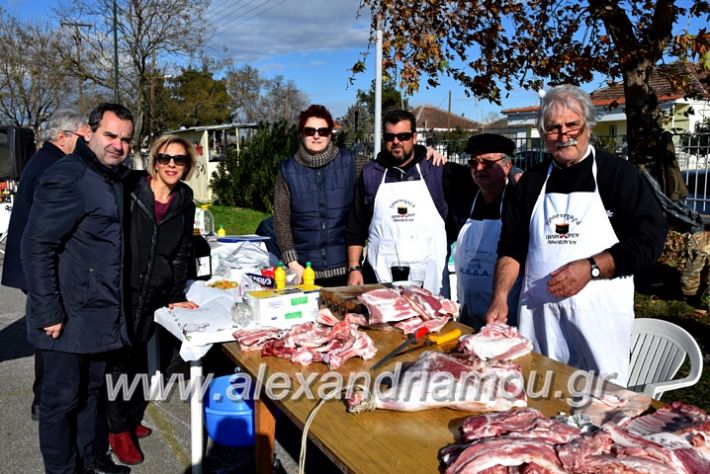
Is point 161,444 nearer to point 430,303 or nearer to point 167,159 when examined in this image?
point 167,159

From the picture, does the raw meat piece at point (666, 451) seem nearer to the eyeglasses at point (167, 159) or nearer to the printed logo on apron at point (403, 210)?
the printed logo on apron at point (403, 210)

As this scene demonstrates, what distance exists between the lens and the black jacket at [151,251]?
11.3 feet

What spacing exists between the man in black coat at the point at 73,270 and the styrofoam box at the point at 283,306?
707 millimetres

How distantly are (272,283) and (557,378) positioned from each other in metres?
1.94

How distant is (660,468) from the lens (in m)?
1.61

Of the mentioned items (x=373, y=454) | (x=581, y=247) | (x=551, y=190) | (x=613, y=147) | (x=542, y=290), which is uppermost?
(x=613, y=147)

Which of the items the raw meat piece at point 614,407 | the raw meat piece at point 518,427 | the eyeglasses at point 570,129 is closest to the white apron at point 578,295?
the eyeglasses at point 570,129

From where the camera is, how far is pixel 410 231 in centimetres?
398

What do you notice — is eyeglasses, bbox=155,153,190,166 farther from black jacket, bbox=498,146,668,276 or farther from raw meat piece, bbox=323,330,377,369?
black jacket, bbox=498,146,668,276

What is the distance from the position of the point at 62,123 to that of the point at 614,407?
3.74 metres

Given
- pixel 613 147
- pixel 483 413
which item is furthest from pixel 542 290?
pixel 613 147

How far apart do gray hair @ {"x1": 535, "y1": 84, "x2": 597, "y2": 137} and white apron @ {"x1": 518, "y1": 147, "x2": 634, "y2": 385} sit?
20 cm

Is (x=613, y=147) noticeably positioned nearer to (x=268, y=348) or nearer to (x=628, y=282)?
(x=628, y=282)

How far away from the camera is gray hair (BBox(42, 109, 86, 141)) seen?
4094mm
